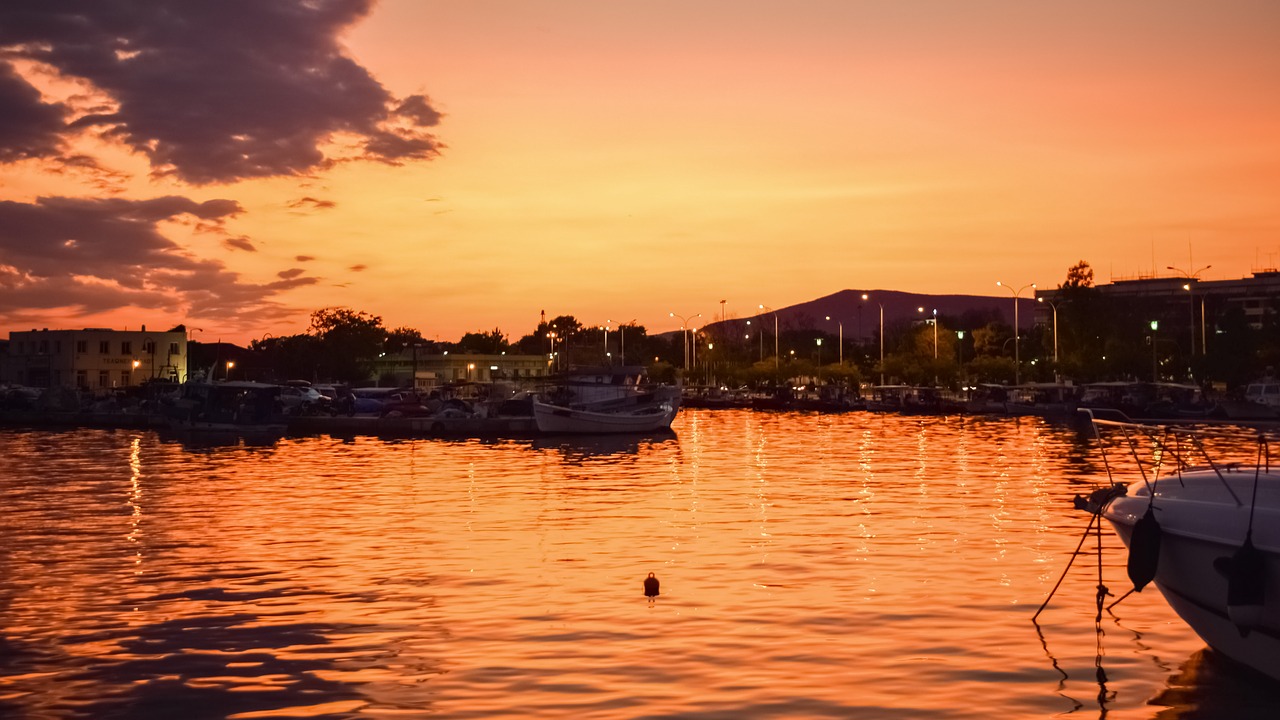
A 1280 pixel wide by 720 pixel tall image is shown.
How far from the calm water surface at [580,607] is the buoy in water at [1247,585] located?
3.86 feet

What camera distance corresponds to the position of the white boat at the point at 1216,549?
14719mm

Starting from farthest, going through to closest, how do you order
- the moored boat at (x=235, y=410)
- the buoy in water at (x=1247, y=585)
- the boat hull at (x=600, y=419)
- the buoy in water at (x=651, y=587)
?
1. the moored boat at (x=235, y=410)
2. the boat hull at (x=600, y=419)
3. the buoy in water at (x=651, y=587)
4. the buoy in water at (x=1247, y=585)

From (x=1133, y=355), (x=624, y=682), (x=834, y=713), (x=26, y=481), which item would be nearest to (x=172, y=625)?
(x=624, y=682)

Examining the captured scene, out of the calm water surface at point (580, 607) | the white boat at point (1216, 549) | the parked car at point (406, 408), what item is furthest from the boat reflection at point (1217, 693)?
the parked car at point (406, 408)

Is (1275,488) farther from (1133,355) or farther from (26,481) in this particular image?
(1133,355)

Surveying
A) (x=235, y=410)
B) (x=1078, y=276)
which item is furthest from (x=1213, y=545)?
(x=1078, y=276)

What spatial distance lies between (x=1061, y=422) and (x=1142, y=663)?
101518 mm

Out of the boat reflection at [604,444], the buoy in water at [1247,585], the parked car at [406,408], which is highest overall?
the parked car at [406,408]

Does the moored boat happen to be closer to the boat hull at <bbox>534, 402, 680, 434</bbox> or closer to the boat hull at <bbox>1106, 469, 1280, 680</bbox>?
the boat hull at <bbox>534, 402, 680, 434</bbox>

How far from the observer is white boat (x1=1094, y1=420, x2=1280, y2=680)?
14.7 m

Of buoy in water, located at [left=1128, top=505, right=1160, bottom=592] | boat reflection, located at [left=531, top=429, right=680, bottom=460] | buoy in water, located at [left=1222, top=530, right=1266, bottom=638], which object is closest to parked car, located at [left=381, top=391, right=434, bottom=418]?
boat reflection, located at [left=531, top=429, right=680, bottom=460]

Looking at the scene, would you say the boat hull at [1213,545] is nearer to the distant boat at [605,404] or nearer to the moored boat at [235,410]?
the distant boat at [605,404]

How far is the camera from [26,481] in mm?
50125

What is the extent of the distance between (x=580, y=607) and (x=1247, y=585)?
10438 millimetres
